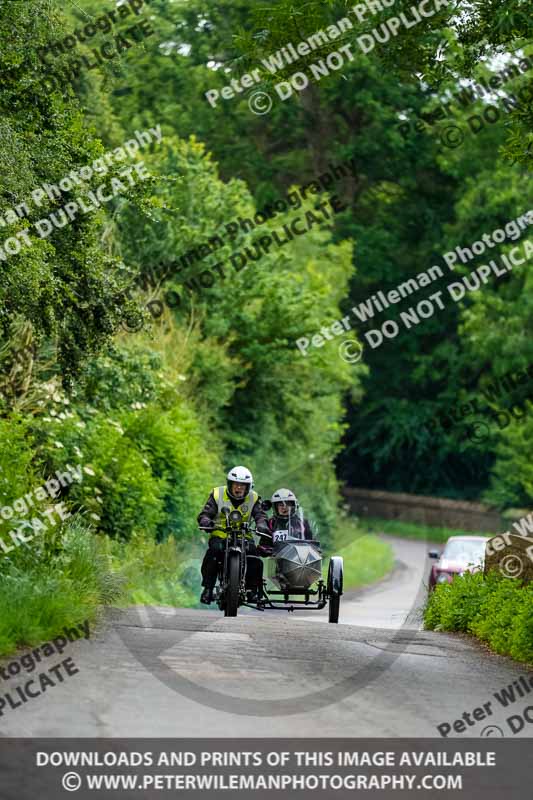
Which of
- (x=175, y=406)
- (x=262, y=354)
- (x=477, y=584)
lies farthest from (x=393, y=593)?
(x=477, y=584)

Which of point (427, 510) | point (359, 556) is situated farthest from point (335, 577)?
point (427, 510)

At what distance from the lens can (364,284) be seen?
214 feet

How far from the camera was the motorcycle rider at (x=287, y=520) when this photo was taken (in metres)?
15.4

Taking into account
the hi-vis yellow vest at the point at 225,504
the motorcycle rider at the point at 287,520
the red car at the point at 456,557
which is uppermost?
the hi-vis yellow vest at the point at 225,504

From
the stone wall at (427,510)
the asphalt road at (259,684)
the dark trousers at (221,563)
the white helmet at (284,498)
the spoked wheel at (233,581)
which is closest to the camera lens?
the asphalt road at (259,684)

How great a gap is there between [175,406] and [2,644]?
16.8 m

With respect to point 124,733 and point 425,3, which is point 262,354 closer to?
point 425,3

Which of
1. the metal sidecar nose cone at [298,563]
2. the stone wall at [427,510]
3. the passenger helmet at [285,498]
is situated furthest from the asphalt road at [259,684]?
the stone wall at [427,510]

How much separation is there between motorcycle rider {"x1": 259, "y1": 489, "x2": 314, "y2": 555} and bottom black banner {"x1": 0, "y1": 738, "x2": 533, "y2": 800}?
658 centimetres

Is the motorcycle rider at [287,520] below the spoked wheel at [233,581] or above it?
above

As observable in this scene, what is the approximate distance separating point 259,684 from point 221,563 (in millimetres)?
4856

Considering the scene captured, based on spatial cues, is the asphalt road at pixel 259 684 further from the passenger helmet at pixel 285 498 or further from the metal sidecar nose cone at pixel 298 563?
the passenger helmet at pixel 285 498

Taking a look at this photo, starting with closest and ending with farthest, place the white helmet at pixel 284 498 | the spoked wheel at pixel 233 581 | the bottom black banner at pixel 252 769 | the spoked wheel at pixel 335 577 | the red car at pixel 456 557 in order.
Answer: the bottom black banner at pixel 252 769 → the spoked wheel at pixel 233 581 → the white helmet at pixel 284 498 → the spoked wheel at pixel 335 577 → the red car at pixel 456 557

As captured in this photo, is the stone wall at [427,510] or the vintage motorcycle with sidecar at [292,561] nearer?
the vintage motorcycle with sidecar at [292,561]
